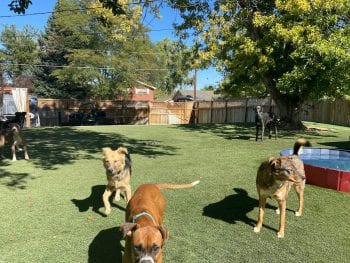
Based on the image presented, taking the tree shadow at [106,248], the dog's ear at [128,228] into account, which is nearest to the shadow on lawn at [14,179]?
the tree shadow at [106,248]

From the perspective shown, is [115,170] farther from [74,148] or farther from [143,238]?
[74,148]

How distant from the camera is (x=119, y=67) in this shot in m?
37.7

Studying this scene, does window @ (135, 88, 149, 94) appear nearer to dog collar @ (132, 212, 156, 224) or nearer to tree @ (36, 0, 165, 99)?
tree @ (36, 0, 165, 99)

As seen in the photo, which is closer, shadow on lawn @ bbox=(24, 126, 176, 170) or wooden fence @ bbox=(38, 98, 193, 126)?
shadow on lawn @ bbox=(24, 126, 176, 170)

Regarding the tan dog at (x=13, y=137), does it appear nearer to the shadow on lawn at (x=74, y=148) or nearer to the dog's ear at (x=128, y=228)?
the shadow on lawn at (x=74, y=148)

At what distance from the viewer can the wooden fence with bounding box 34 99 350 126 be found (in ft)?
91.5

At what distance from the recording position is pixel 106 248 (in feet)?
15.6

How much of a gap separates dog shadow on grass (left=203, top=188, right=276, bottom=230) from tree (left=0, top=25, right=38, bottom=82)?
42.8m

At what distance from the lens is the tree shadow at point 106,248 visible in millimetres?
4469

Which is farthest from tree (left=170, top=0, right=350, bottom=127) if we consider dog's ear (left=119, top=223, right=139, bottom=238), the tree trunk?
dog's ear (left=119, top=223, right=139, bottom=238)

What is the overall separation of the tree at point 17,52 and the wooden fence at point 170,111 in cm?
1797

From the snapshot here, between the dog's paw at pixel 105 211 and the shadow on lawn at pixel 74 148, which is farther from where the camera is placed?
the shadow on lawn at pixel 74 148

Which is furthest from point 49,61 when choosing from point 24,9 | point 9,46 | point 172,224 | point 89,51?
point 172,224

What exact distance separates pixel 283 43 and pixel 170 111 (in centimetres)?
1532
